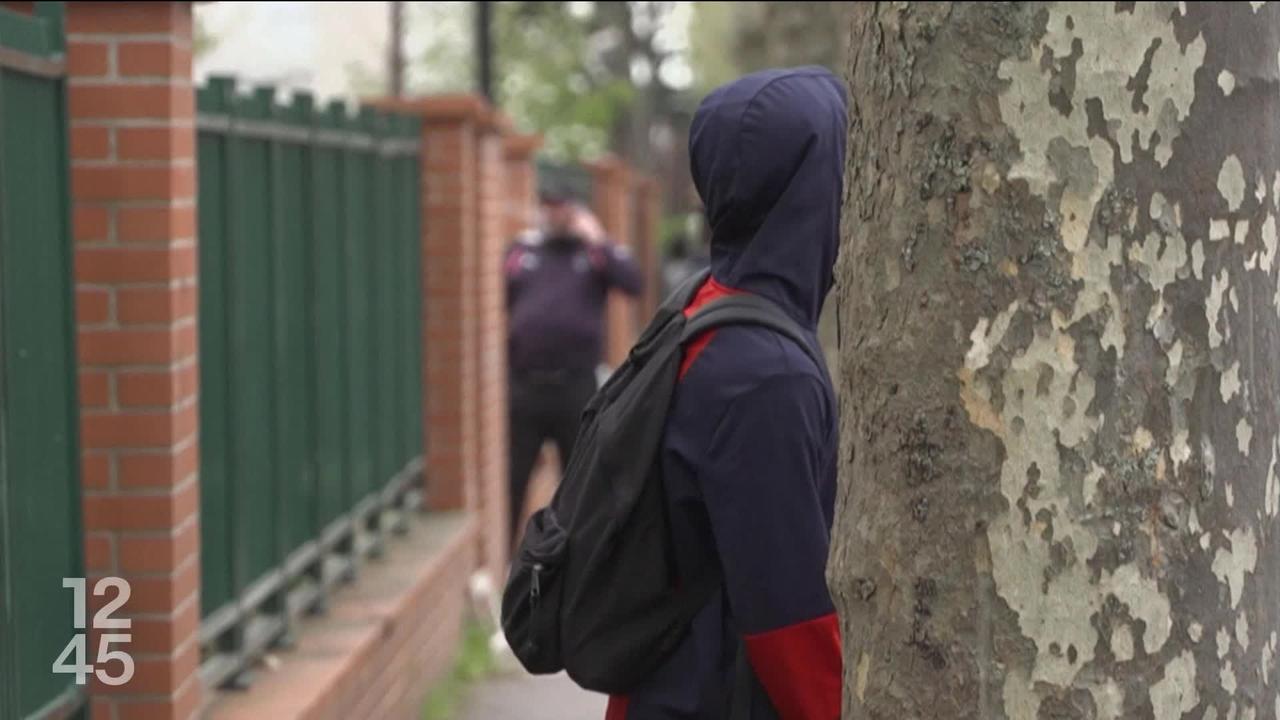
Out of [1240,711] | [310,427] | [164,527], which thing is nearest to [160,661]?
[164,527]

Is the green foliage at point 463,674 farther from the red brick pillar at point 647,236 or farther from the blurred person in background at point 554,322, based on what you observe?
the red brick pillar at point 647,236

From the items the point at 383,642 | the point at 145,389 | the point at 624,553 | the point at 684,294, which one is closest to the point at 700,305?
the point at 684,294

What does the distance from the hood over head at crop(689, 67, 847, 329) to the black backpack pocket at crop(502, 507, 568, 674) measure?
0.50 m

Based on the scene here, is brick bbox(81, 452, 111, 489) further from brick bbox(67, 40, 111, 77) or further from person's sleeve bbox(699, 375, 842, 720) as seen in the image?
person's sleeve bbox(699, 375, 842, 720)

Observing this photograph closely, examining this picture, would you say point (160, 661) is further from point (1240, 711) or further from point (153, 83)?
point (1240, 711)

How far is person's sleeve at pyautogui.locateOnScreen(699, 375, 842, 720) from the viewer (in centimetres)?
318

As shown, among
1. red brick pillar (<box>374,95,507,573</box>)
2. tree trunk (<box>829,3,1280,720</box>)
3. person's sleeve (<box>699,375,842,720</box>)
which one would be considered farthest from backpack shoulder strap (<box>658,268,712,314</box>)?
red brick pillar (<box>374,95,507,573</box>)

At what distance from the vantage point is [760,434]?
126 inches

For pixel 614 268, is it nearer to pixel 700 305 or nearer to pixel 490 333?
pixel 490 333

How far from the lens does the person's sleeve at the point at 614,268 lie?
10805 millimetres

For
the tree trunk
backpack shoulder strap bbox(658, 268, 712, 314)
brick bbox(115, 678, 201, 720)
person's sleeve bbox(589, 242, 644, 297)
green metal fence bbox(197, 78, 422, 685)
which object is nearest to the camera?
the tree trunk

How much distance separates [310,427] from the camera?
21.6ft

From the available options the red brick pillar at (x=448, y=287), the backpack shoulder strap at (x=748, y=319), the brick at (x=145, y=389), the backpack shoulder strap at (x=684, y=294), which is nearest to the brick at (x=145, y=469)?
the brick at (x=145, y=389)

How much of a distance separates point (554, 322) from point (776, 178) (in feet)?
23.4
